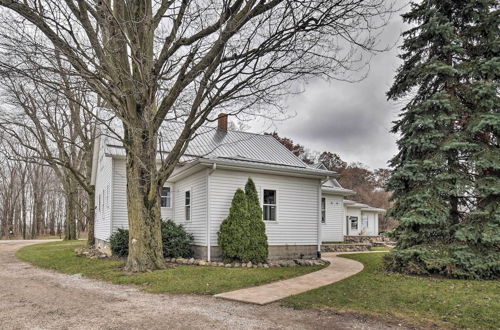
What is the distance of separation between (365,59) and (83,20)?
6.63m

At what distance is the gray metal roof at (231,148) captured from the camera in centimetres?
1411

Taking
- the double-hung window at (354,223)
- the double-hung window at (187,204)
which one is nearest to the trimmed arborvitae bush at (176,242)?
the double-hung window at (187,204)

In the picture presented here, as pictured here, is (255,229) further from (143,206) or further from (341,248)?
(341,248)

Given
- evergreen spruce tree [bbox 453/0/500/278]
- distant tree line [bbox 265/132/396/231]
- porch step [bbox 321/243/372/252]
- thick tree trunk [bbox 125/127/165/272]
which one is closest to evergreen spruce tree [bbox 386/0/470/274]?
evergreen spruce tree [bbox 453/0/500/278]

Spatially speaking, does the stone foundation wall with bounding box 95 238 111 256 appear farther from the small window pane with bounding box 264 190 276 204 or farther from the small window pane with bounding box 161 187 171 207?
the small window pane with bounding box 264 190 276 204

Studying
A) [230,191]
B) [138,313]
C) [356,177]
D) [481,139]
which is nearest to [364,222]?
[356,177]

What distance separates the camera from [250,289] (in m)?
7.43

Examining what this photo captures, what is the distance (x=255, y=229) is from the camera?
11141 mm

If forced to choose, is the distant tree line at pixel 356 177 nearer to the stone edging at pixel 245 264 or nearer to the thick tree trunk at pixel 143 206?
the stone edging at pixel 245 264

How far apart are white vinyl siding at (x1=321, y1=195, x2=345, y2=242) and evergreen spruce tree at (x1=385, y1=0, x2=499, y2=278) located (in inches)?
393

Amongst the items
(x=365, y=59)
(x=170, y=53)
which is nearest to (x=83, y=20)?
(x=170, y=53)

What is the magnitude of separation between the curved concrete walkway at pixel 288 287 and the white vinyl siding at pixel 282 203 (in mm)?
2423

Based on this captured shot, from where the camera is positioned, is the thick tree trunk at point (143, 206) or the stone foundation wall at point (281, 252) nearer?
the thick tree trunk at point (143, 206)

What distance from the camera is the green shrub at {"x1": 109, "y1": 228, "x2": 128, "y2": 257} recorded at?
12.6 m
